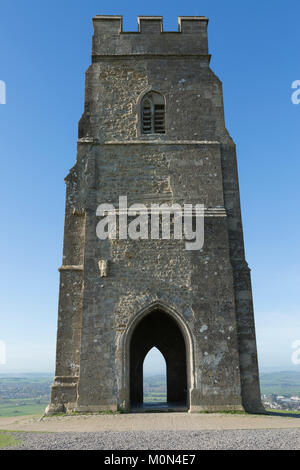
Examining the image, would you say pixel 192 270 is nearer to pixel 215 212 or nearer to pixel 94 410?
pixel 215 212

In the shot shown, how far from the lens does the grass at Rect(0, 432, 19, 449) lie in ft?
22.2

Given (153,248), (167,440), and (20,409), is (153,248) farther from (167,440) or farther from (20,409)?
(20,409)

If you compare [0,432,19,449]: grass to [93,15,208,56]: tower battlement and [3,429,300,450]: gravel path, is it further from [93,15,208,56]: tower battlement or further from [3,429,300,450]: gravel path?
[93,15,208,56]: tower battlement

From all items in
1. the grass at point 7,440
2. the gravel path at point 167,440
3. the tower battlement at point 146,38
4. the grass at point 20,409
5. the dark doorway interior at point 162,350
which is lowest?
the grass at point 20,409

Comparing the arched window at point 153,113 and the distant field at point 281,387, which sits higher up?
the arched window at point 153,113

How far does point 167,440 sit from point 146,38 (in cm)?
1342

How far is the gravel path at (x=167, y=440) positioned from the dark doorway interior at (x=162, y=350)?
7.56 m

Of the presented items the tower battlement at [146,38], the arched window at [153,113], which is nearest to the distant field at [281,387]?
the arched window at [153,113]

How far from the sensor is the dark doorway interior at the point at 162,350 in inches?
600

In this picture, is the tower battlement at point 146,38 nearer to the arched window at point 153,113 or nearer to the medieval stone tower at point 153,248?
the medieval stone tower at point 153,248

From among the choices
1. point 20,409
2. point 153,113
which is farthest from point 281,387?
point 153,113

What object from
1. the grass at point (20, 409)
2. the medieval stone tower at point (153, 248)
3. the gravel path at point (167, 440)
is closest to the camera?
the gravel path at point (167, 440)

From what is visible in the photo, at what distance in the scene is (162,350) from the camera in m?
15.9

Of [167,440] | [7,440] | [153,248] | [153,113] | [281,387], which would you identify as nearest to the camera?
[167,440]
